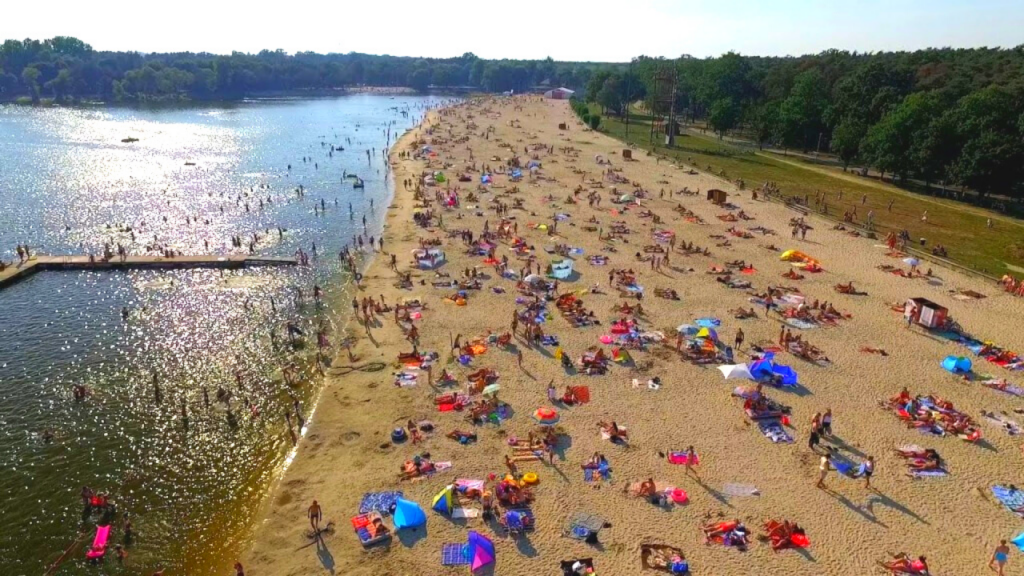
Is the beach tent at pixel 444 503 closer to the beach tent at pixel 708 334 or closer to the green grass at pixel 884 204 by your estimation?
the beach tent at pixel 708 334

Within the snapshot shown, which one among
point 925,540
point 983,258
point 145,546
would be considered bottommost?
point 145,546

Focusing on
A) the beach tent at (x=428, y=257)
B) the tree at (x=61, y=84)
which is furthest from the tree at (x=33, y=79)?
the beach tent at (x=428, y=257)

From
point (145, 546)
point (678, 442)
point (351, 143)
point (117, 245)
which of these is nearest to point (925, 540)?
point (678, 442)

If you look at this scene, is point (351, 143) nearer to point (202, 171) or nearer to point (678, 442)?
point (202, 171)

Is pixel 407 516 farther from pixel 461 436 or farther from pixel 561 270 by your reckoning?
pixel 561 270

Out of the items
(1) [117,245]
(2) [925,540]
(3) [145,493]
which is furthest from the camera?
(1) [117,245]

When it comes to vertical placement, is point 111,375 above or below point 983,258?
below

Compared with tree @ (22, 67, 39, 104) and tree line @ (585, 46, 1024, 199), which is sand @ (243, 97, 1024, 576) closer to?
tree line @ (585, 46, 1024, 199)

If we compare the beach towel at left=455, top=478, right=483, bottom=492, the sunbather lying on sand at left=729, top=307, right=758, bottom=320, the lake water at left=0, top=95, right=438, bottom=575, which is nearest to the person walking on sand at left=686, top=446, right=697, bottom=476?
the beach towel at left=455, top=478, right=483, bottom=492
